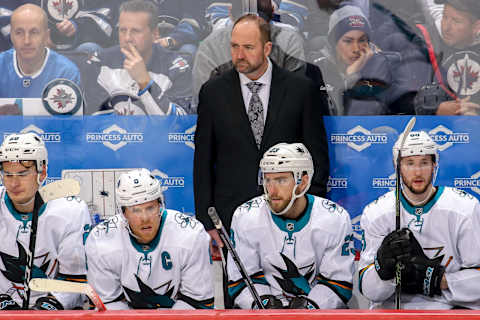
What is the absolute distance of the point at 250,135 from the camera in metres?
5.22

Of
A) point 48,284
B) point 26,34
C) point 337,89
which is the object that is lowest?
point 48,284

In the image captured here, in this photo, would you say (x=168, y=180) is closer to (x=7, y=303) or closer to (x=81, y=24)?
(x=81, y=24)

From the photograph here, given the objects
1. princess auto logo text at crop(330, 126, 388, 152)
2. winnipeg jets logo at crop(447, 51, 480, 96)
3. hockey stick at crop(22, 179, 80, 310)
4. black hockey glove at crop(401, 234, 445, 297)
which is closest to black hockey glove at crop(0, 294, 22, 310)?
hockey stick at crop(22, 179, 80, 310)

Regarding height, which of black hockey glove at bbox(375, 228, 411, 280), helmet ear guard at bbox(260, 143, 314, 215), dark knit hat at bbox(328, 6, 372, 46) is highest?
dark knit hat at bbox(328, 6, 372, 46)

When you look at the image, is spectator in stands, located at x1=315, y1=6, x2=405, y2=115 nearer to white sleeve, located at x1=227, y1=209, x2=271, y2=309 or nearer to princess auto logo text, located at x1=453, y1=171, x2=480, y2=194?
princess auto logo text, located at x1=453, y1=171, x2=480, y2=194

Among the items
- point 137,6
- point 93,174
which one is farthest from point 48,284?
point 137,6

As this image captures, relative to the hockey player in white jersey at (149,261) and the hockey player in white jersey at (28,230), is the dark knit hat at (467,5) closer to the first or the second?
the hockey player in white jersey at (149,261)

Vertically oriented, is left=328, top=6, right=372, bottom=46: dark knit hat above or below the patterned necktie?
above

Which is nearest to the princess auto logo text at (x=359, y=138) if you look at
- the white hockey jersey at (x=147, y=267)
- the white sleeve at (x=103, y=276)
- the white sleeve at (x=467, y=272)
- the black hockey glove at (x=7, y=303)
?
the white sleeve at (x=467, y=272)

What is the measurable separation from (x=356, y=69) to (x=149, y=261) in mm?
2331

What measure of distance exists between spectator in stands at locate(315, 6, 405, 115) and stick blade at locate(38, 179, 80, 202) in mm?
2382

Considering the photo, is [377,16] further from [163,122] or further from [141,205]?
[141,205]

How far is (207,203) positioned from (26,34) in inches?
77.0

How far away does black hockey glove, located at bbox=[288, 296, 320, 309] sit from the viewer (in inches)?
159
